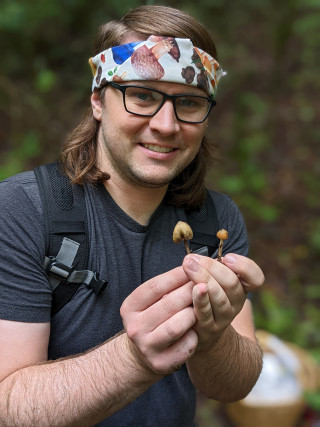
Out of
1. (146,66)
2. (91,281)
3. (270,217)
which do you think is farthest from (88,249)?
(270,217)

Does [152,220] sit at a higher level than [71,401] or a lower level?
higher

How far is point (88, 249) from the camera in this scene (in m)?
2.28

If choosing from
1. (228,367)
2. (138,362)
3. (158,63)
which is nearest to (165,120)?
(158,63)

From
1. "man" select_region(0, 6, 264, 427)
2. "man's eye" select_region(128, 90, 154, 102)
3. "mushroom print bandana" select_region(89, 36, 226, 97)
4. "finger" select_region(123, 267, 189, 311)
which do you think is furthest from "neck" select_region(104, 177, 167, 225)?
"finger" select_region(123, 267, 189, 311)

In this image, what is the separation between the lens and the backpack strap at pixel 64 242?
2172mm

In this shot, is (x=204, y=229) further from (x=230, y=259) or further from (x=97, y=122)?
(x=97, y=122)

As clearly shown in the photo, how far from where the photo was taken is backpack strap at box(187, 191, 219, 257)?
100 inches

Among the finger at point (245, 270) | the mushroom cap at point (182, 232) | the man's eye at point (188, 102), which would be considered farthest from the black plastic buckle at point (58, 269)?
the man's eye at point (188, 102)

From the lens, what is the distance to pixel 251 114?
33.5 feet

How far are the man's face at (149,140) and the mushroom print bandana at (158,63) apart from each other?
0.16 feet

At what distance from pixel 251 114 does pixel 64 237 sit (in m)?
8.69

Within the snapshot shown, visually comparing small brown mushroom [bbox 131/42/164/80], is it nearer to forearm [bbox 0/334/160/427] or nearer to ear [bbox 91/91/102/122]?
ear [bbox 91/91/102/122]

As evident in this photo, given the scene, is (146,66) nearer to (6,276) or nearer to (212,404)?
(6,276)

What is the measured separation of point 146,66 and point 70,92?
7316 millimetres
